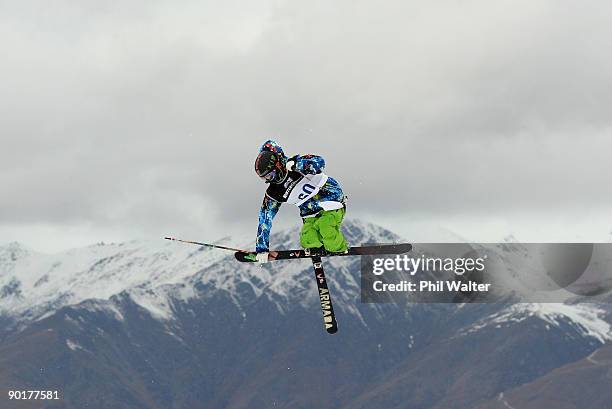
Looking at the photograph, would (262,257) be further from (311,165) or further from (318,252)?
(311,165)

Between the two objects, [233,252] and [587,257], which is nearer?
[233,252]

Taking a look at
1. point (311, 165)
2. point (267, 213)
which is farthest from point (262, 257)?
point (311, 165)

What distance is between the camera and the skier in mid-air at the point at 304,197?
19734 mm

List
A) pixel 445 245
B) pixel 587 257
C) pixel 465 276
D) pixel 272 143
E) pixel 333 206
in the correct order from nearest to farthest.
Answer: pixel 272 143 < pixel 333 206 < pixel 465 276 < pixel 445 245 < pixel 587 257

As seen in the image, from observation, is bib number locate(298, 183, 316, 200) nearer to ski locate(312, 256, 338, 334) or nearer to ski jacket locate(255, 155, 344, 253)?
ski jacket locate(255, 155, 344, 253)

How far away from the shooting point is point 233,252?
20672mm

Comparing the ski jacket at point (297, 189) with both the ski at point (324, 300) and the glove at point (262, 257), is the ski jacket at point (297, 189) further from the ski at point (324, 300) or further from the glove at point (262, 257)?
the ski at point (324, 300)

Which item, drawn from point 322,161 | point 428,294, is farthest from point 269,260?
point 428,294

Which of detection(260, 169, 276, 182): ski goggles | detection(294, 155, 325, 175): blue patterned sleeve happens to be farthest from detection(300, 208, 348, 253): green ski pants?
detection(260, 169, 276, 182): ski goggles

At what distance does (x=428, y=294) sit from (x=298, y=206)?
503 centimetres

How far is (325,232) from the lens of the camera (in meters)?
20.7

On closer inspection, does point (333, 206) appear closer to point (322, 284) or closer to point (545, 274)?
Result: point (322, 284)

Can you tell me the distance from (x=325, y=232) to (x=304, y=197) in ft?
2.69

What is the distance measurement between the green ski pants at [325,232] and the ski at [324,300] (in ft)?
1.13
